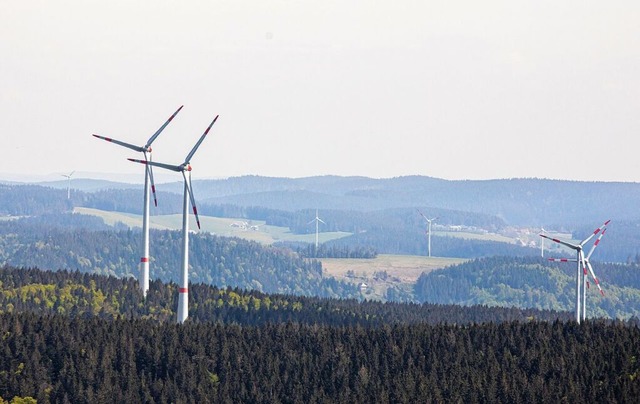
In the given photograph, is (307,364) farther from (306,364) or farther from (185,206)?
(185,206)

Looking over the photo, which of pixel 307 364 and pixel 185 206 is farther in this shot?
pixel 307 364

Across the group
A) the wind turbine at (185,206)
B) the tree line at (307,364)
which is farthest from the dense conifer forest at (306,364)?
the wind turbine at (185,206)

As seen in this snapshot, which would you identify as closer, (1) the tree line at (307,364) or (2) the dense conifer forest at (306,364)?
(1) the tree line at (307,364)

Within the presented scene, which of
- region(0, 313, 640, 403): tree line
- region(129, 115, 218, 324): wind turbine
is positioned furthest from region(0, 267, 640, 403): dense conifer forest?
region(129, 115, 218, 324): wind turbine

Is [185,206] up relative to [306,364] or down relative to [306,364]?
up

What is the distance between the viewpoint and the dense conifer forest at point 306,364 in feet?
536

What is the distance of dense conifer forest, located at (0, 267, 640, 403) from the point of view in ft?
536

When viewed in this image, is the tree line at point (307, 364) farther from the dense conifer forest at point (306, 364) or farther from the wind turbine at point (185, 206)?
the wind turbine at point (185, 206)

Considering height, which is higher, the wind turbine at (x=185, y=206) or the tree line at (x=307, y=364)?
the wind turbine at (x=185, y=206)

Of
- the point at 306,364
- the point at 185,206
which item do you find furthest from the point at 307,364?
the point at 185,206

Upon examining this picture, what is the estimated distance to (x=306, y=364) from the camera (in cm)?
18288

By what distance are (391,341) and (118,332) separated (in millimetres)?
35050

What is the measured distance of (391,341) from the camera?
19338cm

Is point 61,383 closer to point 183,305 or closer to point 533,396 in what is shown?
point 183,305
